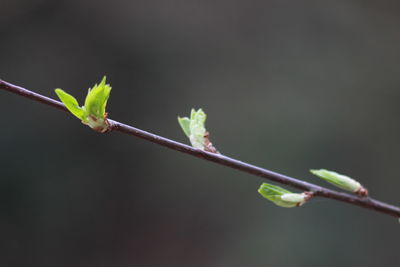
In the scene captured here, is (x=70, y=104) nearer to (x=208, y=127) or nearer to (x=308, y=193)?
(x=308, y=193)

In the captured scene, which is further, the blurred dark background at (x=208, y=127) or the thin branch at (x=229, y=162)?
the blurred dark background at (x=208, y=127)

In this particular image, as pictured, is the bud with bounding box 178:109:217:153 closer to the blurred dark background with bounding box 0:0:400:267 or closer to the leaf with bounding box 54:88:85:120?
the leaf with bounding box 54:88:85:120

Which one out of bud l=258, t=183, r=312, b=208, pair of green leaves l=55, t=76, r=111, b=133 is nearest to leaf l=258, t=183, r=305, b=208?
bud l=258, t=183, r=312, b=208

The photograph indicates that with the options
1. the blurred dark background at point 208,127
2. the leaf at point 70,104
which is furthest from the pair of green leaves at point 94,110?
the blurred dark background at point 208,127

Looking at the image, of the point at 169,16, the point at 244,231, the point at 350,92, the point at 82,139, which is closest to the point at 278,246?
the point at 244,231

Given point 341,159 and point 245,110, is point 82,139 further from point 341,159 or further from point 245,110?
point 341,159

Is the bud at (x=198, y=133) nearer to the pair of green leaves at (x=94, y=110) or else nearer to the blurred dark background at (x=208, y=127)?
the pair of green leaves at (x=94, y=110)

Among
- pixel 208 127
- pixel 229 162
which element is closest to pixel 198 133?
pixel 229 162
